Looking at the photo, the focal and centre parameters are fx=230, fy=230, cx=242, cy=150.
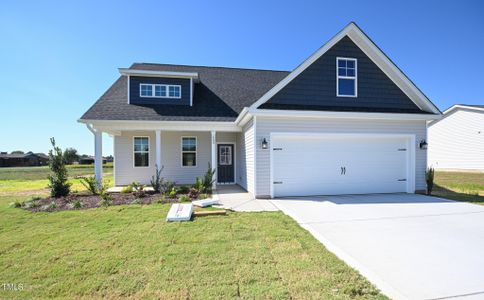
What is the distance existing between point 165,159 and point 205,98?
385 cm

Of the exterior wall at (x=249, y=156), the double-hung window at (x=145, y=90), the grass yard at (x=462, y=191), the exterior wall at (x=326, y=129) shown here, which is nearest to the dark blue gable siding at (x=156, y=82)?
the double-hung window at (x=145, y=90)

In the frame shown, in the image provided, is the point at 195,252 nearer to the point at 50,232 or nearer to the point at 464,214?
the point at 50,232

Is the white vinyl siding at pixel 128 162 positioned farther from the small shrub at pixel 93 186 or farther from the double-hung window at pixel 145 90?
the small shrub at pixel 93 186

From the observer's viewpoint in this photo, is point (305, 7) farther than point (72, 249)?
Answer: Yes

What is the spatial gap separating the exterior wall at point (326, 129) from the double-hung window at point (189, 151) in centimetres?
512

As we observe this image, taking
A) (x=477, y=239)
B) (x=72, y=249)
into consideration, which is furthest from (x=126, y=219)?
(x=477, y=239)

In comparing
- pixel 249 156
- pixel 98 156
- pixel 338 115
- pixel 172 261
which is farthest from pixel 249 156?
pixel 98 156

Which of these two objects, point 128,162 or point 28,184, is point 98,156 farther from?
point 28,184

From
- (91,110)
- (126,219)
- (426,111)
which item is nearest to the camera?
(126,219)

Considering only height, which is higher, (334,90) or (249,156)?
(334,90)

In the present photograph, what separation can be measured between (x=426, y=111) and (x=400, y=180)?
3094mm

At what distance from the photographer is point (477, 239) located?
4.38 meters

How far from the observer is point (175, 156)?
40.1 ft

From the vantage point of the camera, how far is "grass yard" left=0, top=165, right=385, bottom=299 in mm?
2707
